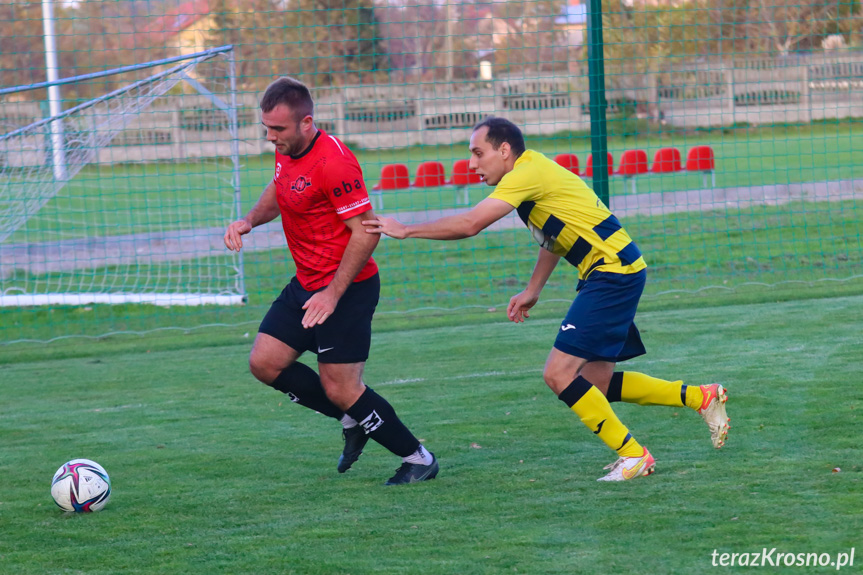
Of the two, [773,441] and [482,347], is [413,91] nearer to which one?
[482,347]

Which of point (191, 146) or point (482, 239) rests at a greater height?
point (191, 146)

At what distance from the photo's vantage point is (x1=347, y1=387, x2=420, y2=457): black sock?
186 inches

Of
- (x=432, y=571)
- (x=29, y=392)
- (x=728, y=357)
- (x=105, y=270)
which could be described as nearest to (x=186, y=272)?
(x=105, y=270)

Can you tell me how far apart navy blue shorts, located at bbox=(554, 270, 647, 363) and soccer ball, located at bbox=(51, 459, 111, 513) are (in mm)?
2144

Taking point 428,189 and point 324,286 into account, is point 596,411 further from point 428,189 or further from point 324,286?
point 428,189

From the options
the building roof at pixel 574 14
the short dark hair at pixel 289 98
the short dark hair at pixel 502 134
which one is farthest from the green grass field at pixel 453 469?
the building roof at pixel 574 14

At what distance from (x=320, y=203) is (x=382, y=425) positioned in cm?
107

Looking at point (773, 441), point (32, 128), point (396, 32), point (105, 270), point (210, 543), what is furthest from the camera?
point (396, 32)

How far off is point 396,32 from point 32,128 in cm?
2843

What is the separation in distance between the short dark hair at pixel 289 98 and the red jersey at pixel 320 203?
6.3 inches

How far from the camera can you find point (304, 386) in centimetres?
495

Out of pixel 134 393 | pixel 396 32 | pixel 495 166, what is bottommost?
pixel 134 393

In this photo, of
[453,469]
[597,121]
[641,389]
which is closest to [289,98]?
[453,469]

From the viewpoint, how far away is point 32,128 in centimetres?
1048
